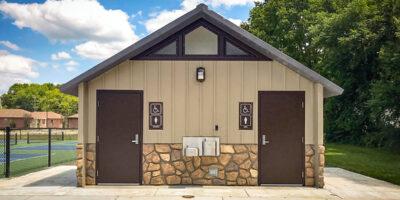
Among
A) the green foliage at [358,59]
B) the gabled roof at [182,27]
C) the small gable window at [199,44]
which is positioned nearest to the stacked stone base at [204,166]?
the gabled roof at [182,27]

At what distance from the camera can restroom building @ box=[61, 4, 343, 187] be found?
33.7 feet

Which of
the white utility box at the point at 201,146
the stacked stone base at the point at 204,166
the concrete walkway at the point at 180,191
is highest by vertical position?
the white utility box at the point at 201,146

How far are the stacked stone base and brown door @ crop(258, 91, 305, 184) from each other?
21cm

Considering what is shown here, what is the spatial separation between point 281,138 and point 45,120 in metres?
92.0

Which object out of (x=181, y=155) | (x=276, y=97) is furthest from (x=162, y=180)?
(x=276, y=97)

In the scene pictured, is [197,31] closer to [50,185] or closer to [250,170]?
[250,170]

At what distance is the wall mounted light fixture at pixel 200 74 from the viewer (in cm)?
1015

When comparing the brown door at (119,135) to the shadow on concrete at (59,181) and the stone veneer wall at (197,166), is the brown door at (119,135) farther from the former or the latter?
the shadow on concrete at (59,181)

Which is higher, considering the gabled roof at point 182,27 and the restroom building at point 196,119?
the gabled roof at point 182,27

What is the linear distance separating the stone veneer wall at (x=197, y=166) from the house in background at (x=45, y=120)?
85499mm

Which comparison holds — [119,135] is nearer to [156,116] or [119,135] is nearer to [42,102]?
[156,116]

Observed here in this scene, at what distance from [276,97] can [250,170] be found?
199 centimetres

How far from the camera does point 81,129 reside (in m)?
9.93

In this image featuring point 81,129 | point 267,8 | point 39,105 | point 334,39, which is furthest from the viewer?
point 39,105
